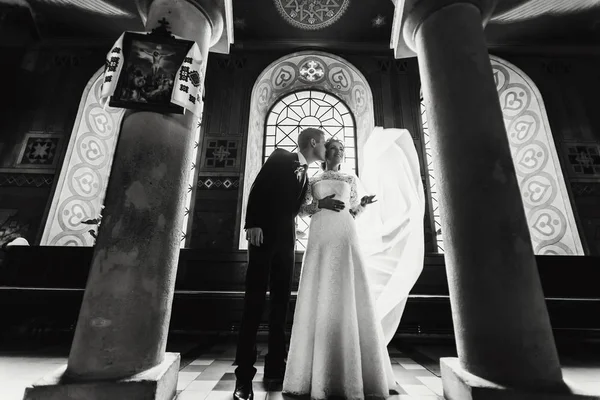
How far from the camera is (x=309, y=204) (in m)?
2.15

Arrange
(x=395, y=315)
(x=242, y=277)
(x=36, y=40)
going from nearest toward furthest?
(x=395, y=315) < (x=242, y=277) < (x=36, y=40)

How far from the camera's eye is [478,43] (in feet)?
6.60

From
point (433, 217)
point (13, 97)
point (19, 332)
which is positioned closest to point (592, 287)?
point (433, 217)

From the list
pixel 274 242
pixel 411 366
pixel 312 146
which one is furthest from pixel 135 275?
pixel 411 366

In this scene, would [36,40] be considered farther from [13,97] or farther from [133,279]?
[133,279]

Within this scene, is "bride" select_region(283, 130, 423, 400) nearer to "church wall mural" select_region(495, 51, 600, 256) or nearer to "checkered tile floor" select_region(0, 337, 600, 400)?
"checkered tile floor" select_region(0, 337, 600, 400)

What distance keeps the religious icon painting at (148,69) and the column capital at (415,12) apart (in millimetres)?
1517

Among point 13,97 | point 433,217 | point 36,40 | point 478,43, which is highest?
point 36,40

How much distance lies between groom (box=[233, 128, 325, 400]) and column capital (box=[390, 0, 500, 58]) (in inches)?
39.8

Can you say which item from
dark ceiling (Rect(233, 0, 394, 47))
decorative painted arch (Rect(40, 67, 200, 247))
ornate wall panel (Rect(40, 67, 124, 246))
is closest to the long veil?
decorative painted arch (Rect(40, 67, 200, 247))

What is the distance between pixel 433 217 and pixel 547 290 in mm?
1855

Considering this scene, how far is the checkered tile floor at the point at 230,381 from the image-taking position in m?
1.80

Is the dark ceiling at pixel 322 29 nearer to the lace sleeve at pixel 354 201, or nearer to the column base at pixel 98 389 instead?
the lace sleeve at pixel 354 201

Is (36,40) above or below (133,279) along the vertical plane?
above
